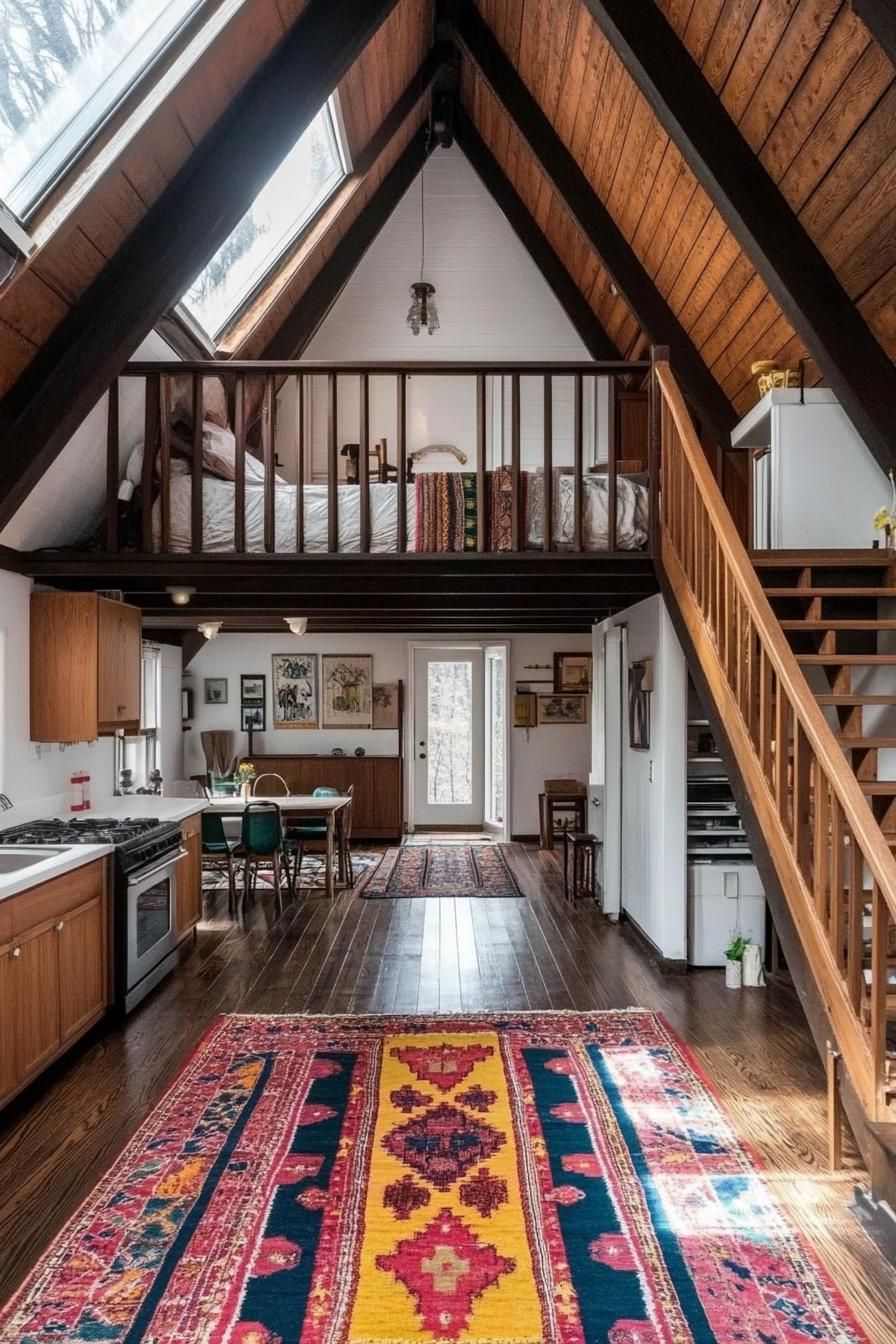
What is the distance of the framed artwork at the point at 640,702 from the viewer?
19.1 ft

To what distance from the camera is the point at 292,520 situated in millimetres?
5273

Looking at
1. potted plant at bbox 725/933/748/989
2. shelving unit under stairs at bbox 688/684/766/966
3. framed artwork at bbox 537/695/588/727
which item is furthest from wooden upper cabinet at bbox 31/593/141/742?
framed artwork at bbox 537/695/588/727

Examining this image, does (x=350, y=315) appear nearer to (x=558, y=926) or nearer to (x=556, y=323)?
(x=556, y=323)

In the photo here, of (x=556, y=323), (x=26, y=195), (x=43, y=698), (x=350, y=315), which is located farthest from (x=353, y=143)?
(x=43, y=698)

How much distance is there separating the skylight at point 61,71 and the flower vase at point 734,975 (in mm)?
4800

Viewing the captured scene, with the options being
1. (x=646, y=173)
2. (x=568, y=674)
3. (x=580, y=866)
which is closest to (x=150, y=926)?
(x=580, y=866)

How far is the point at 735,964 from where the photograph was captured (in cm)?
511

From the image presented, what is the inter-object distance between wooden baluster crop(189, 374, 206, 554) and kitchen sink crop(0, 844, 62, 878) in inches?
69.0

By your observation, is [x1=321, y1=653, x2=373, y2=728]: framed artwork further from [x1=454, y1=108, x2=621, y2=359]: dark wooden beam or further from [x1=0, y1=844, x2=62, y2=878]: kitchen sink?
[x1=0, y1=844, x2=62, y2=878]: kitchen sink

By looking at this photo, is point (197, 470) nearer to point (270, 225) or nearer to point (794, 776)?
point (270, 225)

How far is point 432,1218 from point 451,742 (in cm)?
794

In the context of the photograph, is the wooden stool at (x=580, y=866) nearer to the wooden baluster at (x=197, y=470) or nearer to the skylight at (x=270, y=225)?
the wooden baluster at (x=197, y=470)

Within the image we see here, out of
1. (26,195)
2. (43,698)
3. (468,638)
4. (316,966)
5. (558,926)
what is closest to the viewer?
(26,195)

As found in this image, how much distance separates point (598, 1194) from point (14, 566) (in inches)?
158
